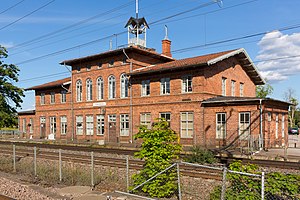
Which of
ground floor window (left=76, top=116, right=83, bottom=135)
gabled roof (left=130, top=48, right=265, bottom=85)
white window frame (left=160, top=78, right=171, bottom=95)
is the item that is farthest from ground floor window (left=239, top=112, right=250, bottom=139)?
ground floor window (left=76, top=116, right=83, bottom=135)

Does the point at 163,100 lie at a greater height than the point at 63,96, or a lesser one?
lesser

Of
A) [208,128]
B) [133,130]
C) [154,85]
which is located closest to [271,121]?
[208,128]

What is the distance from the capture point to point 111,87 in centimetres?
3353

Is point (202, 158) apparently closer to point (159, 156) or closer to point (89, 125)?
point (159, 156)

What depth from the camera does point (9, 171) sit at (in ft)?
47.8

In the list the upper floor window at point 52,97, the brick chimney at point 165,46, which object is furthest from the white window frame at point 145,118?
the upper floor window at point 52,97

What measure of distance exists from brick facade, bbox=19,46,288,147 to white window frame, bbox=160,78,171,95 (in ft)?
0.18

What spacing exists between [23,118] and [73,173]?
38.9 meters

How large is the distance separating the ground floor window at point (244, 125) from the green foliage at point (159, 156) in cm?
1612

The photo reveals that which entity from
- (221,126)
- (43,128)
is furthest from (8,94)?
(221,126)

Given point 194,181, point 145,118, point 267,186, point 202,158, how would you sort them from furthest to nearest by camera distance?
1. point 145,118
2. point 202,158
3. point 194,181
4. point 267,186

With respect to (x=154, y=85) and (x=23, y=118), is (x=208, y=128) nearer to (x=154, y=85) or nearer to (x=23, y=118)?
(x=154, y=85)

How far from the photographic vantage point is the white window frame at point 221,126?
2466 cm

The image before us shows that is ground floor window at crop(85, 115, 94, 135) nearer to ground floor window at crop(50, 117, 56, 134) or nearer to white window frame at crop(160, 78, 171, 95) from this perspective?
ground floor window at crop(50, 117, 56, 134)
